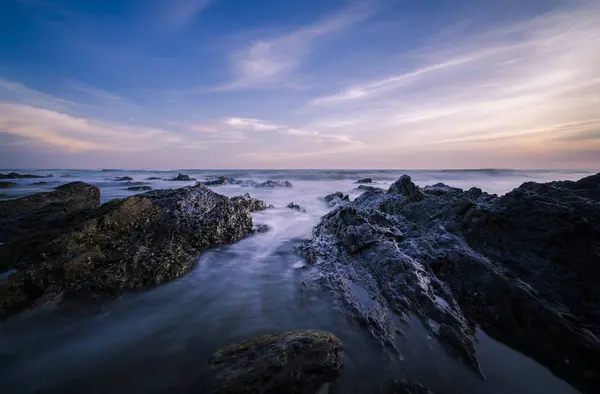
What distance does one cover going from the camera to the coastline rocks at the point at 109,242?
138 inches

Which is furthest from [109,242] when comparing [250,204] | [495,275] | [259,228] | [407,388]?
[495,275]

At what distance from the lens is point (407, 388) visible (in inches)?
86.5

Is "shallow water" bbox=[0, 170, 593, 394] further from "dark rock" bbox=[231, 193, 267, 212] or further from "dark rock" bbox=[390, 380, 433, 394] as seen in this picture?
"dark rock" bbox=[231, 193, 267, 212]

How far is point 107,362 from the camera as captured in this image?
2.51m

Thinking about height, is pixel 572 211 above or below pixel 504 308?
above

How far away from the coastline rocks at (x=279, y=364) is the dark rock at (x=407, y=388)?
1.53 ft

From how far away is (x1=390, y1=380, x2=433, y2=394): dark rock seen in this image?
7.11 feet

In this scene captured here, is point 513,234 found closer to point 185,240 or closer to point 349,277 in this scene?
point 349,277

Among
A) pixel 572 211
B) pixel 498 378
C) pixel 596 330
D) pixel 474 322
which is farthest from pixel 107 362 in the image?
pixel 572 211

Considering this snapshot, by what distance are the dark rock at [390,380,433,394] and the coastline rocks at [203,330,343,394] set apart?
1.53 feet

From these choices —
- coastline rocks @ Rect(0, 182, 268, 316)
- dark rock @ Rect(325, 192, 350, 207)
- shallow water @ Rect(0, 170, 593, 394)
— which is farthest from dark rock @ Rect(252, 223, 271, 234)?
dark rock @ Rect(325, 192, 350, 207)

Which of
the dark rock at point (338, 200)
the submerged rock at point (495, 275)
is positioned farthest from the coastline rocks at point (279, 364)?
the dark rock at point (338, 200)

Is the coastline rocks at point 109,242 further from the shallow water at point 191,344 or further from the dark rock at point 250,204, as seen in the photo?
the dark rock at point 250,204

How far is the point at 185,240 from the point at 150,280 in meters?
1.46
